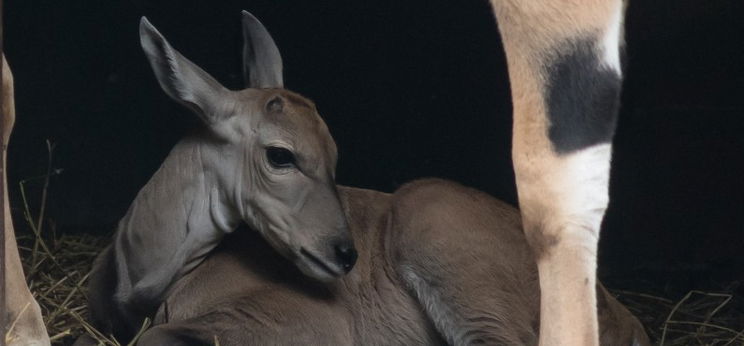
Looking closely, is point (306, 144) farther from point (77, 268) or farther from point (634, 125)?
point (634, 125)

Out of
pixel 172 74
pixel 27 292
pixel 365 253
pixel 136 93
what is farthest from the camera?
pixel 136 93

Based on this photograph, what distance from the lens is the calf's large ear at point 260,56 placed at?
457 centimetres

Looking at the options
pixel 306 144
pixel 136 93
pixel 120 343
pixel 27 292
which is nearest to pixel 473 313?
pixel 306 144

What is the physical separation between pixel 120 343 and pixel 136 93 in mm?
2234

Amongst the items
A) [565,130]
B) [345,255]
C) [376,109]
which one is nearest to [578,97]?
[565,130]

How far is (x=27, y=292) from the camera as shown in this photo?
3.48 meters

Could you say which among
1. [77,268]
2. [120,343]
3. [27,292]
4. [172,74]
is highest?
[172,74]

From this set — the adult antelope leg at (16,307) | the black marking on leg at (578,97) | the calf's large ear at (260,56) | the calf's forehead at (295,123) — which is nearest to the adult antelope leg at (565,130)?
the black marking on leg at (578,97)

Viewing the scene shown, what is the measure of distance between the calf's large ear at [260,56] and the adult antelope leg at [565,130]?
1.64 meters

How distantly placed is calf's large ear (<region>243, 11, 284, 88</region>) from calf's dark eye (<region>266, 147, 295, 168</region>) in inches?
21.3

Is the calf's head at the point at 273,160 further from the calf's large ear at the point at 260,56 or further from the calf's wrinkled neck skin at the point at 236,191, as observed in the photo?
the calf's large ear at the point at 260,56

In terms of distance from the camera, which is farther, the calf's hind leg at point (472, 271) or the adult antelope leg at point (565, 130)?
the calf's hind leg at point (472, 271)

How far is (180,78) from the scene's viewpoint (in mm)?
4020

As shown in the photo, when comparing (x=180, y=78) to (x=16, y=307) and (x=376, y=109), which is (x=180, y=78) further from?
(x=376, y=109)
